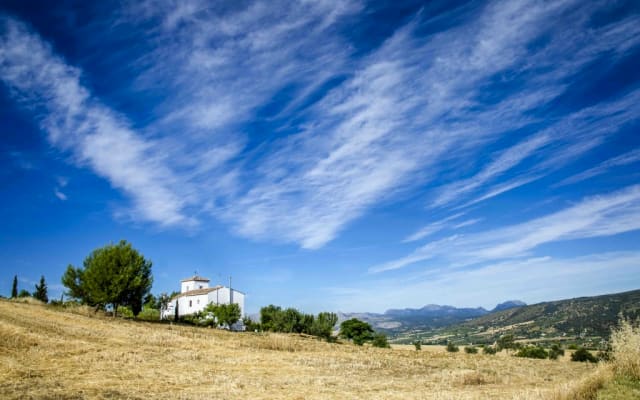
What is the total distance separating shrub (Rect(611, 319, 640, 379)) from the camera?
14.2 metres

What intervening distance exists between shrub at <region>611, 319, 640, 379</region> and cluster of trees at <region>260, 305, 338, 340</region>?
65.3 meters

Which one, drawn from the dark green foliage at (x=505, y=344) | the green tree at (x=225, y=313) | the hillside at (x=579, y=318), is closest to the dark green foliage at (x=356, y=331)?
the green tree at (x=225, y=313)

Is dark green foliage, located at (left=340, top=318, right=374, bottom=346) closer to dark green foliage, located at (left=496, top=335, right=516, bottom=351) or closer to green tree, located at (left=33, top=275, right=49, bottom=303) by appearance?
dark green foliage, located at (left=496, top=335, right=516, bottom=351)

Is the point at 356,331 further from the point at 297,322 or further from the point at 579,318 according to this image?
the point at 579,318

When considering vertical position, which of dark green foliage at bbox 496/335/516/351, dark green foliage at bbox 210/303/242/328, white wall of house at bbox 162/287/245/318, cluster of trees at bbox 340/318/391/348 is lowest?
dark green foliage at bbox 496/335/516/351

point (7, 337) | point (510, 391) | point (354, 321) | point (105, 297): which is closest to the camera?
point (510, 391)

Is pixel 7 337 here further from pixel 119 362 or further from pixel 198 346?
pixel 198 346

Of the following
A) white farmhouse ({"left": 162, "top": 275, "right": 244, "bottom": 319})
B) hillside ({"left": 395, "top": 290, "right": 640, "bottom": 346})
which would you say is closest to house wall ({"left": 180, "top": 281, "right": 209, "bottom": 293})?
white farmhouse ({"left": 162, "top": 275, "right": 244, "bottom": 319})

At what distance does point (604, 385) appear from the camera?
12.9 m

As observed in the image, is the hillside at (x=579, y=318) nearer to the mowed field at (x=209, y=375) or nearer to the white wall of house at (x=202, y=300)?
the mowed field at (x=209, y=375)

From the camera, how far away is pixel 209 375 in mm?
16828

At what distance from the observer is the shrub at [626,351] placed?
558 inches

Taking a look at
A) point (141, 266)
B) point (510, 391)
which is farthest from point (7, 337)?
point (141, 266)

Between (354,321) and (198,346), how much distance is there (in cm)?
5799
